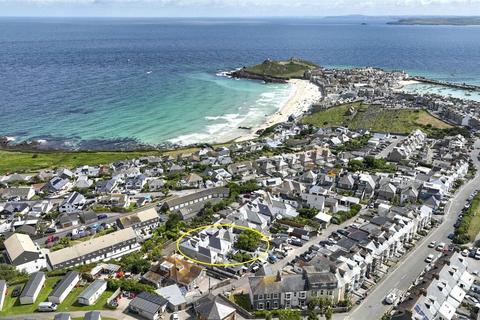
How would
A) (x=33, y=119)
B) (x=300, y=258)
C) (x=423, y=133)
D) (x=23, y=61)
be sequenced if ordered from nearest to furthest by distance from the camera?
(x=300, y=258)
(x=423, y=133)
(x=33, y=119)
(x=23, y=61)

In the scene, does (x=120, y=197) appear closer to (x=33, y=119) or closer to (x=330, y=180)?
(x=330, y=180)

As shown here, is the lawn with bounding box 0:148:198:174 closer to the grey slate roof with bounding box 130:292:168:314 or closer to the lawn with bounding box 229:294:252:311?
the grey slate roof with bounding box 130:292:168:314

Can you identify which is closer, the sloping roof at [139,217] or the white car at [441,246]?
the white car at [441,246]

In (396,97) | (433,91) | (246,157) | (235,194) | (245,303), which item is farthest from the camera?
(433,91)

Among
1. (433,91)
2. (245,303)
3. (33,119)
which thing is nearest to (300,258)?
(245,303)

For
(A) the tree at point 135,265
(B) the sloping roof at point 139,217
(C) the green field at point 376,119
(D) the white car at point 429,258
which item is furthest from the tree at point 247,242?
(C) the green field at point 376,119

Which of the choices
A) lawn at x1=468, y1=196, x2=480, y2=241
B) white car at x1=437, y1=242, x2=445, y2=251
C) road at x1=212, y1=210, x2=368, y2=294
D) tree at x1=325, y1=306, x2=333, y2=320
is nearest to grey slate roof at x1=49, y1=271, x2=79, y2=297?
road at x1=212, y1=210, x2=368, y2=294

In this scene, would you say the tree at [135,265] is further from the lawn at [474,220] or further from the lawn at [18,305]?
the lawn at [474,220]
